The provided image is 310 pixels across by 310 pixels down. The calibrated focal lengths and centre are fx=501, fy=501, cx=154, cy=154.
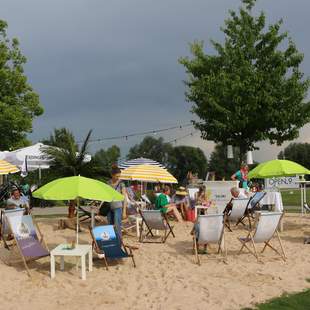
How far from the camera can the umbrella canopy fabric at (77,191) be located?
25.0 ft

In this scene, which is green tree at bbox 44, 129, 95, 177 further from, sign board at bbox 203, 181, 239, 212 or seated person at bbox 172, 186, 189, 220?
sign board at bbox 203, 181, 239, 212

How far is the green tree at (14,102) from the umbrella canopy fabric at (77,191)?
44.4ft

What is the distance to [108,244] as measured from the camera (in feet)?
26.9

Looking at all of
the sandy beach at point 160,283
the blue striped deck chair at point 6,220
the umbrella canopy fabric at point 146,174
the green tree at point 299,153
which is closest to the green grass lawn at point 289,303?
the sandy beach at point 160,283

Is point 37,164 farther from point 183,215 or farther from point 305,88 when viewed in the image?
point 305,88

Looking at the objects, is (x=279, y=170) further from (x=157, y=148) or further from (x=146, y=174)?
(x=157, y=148)

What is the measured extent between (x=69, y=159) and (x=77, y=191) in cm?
631

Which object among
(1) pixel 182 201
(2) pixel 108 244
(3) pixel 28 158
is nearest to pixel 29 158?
(3) pixel 28 158

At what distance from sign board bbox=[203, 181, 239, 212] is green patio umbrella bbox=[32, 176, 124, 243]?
24.5ft

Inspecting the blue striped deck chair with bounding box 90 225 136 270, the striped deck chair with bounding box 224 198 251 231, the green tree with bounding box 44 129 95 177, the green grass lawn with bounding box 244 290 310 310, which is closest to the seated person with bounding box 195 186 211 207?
the striped deck chair with bounding box 224 198 251 231

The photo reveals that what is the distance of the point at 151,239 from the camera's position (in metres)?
10.8

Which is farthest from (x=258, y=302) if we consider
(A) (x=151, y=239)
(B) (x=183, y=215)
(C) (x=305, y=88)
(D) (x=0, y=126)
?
(D) (x=0, y=126)

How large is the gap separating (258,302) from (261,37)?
50.0 ft

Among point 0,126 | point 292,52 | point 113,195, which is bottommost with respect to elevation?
point 113,195
